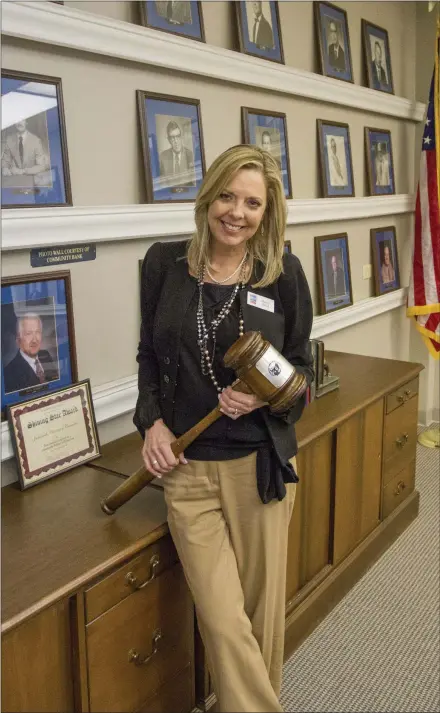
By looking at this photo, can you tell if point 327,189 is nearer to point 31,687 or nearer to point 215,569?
point 215,569

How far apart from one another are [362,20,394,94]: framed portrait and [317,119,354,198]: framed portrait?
41cm

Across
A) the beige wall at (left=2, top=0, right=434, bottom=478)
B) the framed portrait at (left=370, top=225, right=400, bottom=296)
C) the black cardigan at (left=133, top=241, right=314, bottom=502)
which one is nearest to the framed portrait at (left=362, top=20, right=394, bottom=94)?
the beige wall at (left=2, top=0, right=434, bottom=478)

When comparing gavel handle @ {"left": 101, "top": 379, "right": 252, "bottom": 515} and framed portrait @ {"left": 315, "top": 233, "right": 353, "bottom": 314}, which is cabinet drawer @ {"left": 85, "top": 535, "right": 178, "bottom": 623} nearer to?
gavel handle @ {"left": 101, "top": 379, "right": 252, "bottom": 515}

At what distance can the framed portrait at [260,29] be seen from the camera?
255 centimetres

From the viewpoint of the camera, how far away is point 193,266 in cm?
168

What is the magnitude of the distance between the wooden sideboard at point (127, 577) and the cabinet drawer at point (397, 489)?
29 centimetres

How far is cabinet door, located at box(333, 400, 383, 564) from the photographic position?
8.16 feet

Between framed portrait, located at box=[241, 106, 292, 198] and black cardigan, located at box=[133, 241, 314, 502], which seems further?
framed portrait, located at box=[241, 106, 292, 198]

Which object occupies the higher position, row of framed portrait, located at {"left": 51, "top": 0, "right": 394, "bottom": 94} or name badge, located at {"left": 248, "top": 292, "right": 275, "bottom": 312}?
row of framed portrait, located at {"left": 51, "top": 0, "right": 394, "bottom": 94}

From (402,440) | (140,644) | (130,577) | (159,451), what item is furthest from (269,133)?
(140,644)

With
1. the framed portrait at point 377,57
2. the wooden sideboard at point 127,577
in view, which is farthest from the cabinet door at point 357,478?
the framed portrait at point 377,57

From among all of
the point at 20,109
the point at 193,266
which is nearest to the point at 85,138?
the point at 20,109

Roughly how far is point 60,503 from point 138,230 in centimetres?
90

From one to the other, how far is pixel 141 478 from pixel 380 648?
1200 mm
